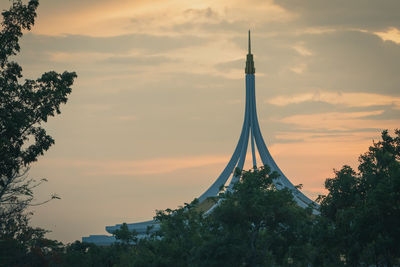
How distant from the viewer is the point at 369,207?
21.5m

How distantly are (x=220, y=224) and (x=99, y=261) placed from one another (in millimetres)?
15954

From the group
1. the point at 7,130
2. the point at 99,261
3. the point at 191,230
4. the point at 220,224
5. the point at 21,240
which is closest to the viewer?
the point at 7,130

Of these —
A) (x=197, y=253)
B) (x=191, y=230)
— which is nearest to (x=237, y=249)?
(x=197, y=253)

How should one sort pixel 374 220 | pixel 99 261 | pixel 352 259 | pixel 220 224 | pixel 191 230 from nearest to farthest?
pixel 374 220 → pixel 352 259 → pixel 220 224 → pixel 191 230 → pixel 99 261

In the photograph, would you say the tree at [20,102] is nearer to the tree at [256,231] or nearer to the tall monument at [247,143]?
the tree at [256,231]

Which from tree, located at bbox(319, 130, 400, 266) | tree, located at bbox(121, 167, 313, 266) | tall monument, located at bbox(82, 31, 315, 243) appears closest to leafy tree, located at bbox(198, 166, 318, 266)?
tree, located at bbox(121, 167, 313, 266)

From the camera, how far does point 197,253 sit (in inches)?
977

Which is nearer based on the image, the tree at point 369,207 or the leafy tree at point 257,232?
the tree at point 369,207

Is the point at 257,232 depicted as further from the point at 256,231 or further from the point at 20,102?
the point at 20,102

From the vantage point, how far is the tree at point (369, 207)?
21031mm

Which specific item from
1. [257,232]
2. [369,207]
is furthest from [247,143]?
[369,207]

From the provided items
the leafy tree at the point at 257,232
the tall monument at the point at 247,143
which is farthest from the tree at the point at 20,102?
the tall monument at the point at 247,143

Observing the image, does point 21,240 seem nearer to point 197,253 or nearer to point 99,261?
point 99,261

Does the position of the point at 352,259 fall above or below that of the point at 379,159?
below
